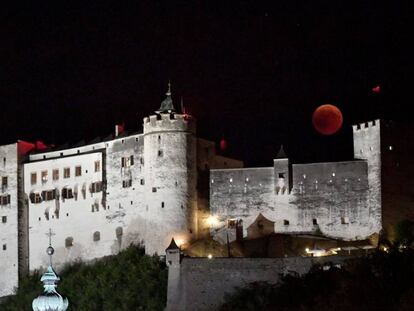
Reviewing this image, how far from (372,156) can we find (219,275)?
12.1 m

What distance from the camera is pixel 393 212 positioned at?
237ft

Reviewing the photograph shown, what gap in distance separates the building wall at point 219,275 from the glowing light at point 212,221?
828 cm

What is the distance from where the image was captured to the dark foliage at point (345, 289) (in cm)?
5689

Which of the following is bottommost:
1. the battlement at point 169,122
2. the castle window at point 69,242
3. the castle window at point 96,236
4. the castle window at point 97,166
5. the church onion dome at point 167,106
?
the castle window at point 69,242

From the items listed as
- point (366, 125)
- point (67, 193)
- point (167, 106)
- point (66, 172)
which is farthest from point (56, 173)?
point (366, 125)

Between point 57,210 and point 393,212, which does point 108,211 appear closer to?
point 57,210

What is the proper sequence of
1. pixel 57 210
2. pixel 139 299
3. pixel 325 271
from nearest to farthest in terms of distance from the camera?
pixel 325 271, pixel 139 299, pixel 57 210

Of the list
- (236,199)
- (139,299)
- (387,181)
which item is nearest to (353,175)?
(387,181)

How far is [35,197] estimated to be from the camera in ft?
267

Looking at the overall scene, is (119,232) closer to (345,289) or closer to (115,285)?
(115,285)

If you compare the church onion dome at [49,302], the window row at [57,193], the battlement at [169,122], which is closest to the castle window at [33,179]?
the window row at [57,193]

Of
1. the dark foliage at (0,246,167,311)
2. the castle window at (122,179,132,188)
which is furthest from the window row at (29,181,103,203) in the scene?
the dark foliage at (0,246,167,311)

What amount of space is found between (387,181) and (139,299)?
46.7ft

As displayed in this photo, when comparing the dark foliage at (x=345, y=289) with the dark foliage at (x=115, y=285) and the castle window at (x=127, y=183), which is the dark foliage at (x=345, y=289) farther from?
the castle window at (x=127, y=183)
